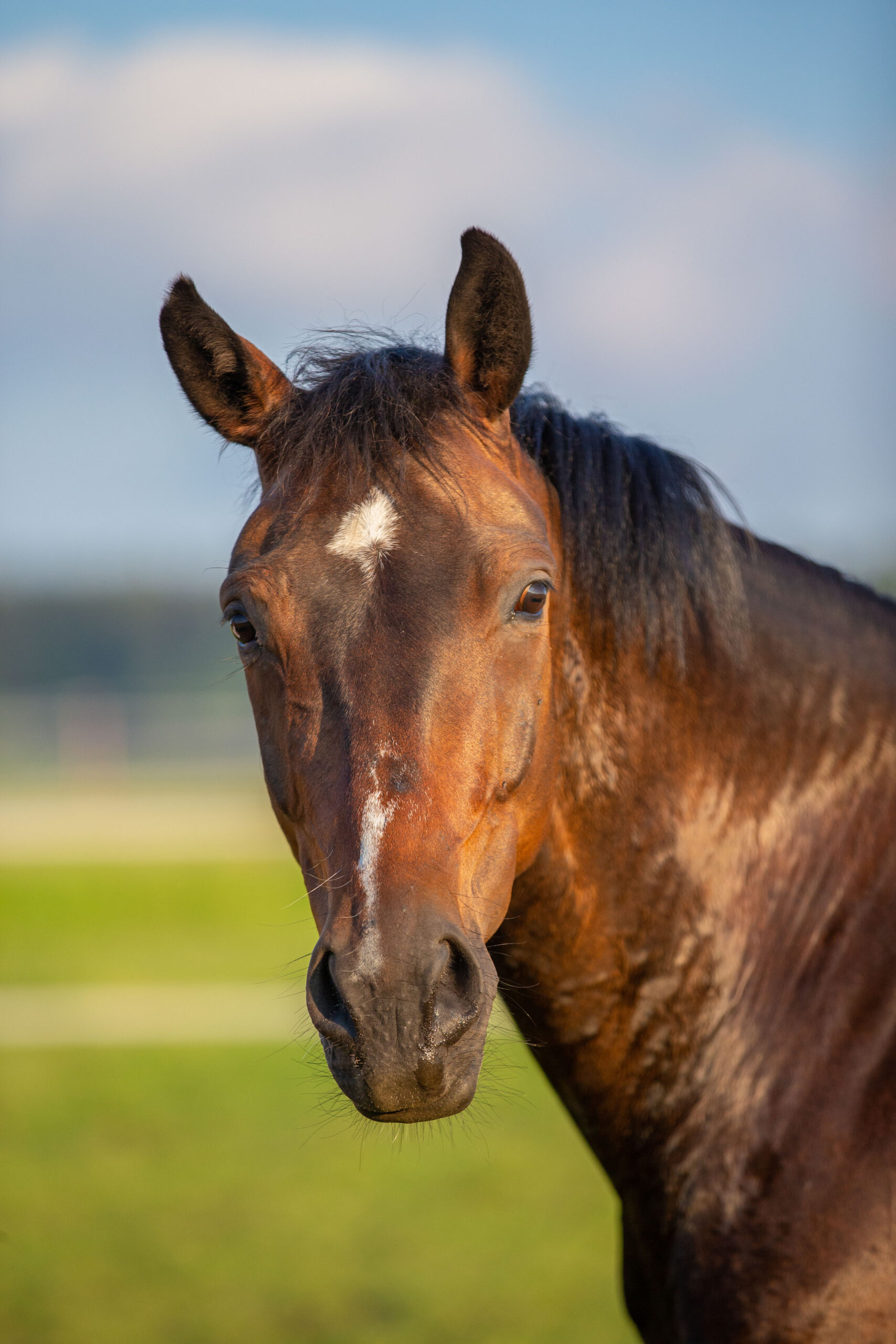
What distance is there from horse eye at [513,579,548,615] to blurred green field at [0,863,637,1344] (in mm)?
874

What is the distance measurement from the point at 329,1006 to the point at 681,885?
974 millimetres

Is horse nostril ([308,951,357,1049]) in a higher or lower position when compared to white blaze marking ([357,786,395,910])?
lower

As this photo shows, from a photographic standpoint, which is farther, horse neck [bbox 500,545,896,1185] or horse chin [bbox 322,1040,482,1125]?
horse neck [bbox 500,545,896,1185]

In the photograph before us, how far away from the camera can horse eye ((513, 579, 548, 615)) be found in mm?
2143

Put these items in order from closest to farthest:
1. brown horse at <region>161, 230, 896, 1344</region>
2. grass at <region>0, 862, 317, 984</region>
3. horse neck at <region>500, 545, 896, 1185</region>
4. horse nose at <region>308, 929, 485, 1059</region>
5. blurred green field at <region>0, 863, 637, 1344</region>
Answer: horse nose at <region>308, 929, 485, 1059</region> → brown horse at <region>161, 230, 896, 1344</region> → horse neck at <region>500, 545, 896, 1185</region> → blurred green field at <region>0, 863, 637, 1344</region> → grass at <region>0, 862, 317, 984</region>

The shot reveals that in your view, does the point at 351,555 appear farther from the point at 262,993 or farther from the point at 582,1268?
the point at 262,993

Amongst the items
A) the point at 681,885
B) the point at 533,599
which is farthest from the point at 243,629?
the point at 681,885

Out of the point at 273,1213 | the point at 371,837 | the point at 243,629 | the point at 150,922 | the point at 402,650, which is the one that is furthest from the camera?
the point at 150,922

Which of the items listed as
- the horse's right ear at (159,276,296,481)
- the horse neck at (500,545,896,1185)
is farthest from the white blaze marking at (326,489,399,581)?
the horse neck at (500,545,896,1185)

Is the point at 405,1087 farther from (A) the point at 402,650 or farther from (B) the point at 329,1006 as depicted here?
(A) the point at 402,650

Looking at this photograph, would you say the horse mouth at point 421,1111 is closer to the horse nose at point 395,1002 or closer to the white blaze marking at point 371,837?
the horse nose at point 395,1002

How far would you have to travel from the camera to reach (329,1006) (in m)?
1.79

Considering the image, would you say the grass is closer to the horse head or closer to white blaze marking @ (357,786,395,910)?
the horse head

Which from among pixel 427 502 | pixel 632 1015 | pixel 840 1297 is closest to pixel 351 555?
pixel 427 502
